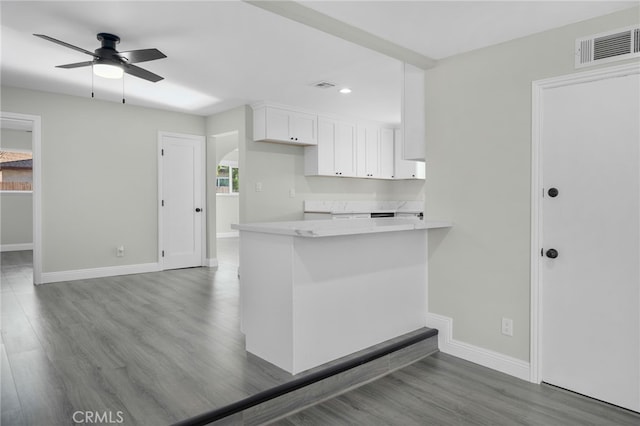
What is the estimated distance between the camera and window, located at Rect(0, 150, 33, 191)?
8867 mm

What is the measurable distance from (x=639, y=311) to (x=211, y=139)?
5782 millimetres

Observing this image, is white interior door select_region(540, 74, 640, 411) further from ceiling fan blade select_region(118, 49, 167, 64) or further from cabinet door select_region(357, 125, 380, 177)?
cabinet door select_region(357, 125, 380, 177)

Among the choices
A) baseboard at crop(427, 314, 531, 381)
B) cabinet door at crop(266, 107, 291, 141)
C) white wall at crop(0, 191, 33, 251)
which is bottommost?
baseboard at crop(427, 314, 531, 381)

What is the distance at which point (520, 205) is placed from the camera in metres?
2.74

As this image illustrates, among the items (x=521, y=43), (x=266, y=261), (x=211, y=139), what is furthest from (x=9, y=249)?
(x=521, y=43)

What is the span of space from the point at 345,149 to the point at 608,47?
4409 mm

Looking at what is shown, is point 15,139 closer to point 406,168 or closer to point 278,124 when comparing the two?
point 278,124

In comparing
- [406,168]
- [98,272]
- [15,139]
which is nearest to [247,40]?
[98,272]

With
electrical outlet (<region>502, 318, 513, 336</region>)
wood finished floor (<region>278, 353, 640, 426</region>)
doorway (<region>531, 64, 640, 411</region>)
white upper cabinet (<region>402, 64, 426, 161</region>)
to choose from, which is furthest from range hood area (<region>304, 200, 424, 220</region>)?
wood finished floor (<region>278, 353, 640, 426</region>)

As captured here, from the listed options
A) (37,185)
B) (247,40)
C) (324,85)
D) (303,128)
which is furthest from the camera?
(303,128)

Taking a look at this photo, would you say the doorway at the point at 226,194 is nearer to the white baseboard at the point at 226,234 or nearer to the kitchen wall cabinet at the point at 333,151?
the white baseboard at the point at 226,234

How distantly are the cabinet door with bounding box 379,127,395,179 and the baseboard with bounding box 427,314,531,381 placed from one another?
432cm

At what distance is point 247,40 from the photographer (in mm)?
3324

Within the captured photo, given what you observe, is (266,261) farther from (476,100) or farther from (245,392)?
(476,100)
